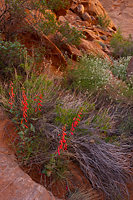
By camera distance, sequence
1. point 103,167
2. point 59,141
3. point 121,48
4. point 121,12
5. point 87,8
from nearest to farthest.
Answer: point 59,141, point 103,167, point 121,48, point 87,8, point 121,12

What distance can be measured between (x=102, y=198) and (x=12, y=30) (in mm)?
4362

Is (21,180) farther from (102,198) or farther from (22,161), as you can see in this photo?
(102,198)

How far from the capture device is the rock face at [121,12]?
18.7 metres

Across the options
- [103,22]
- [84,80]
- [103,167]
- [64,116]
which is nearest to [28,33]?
[84,80]

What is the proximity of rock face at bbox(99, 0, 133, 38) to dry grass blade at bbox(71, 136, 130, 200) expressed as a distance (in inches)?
747

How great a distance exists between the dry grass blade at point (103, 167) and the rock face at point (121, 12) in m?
19.0

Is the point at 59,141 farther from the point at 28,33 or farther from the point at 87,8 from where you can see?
the point at 87,8

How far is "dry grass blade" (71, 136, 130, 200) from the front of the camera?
2167 mm

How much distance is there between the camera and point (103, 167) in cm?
231

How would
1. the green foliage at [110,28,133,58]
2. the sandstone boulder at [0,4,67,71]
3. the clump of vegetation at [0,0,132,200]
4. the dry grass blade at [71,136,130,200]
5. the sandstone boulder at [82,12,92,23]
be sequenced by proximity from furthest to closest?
the sandstone boulder at [82,12,92,23], the green foliage at [110,28,133,58], the sandstone boulder at [0,4,67,71], the dry grass blade at [71,136,130,200], the clump of vegetation at [0,0,132,200]

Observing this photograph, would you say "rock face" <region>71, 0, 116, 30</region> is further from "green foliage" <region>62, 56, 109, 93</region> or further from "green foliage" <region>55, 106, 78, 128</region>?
"green foliage" <region>55, 106, 78, 128</region>

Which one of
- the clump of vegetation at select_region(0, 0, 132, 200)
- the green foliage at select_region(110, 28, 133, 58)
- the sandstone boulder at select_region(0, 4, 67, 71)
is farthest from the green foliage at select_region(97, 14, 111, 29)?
the clump of vegetation at select_region(0, 0, 132, 200)

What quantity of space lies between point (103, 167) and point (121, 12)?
22848 mm

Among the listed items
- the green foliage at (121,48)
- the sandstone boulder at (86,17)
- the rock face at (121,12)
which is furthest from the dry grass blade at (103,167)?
the rock face at (121,12)
